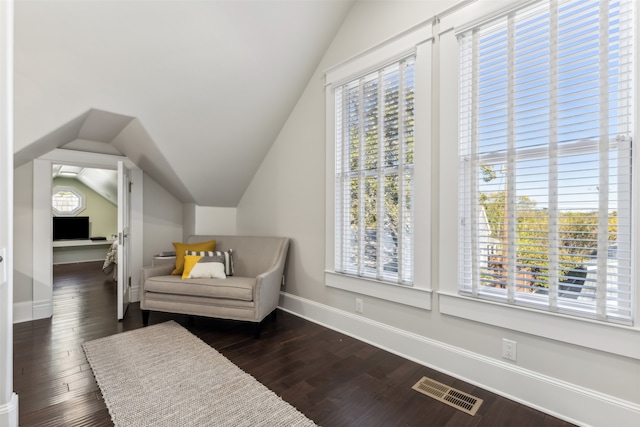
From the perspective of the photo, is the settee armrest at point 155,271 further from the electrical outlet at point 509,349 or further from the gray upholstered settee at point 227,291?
the electrical outlet at point 509,349

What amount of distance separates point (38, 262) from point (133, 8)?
9.31ft

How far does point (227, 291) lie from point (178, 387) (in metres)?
0.95

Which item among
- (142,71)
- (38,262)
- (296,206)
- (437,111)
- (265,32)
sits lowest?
(38,262)

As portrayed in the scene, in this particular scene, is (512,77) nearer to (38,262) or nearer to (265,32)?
(265,32)

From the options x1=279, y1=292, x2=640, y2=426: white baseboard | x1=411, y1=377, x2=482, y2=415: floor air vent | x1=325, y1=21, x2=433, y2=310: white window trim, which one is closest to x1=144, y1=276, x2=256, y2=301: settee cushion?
x1=279, y1=292, x2=640, y2=426: white baseboard

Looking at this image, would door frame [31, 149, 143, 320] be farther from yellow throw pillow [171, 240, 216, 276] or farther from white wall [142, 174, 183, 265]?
yellow throw pillow [171, 240, 216, 276]

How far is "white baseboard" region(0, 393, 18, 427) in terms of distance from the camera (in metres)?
1.46

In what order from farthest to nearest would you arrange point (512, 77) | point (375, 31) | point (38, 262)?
point (38, 262), point (375, 31), point (512, 77)

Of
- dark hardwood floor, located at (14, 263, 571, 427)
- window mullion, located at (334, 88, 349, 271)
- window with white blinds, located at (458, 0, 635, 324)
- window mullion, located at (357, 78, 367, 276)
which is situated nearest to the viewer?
window with white blinds, located at (458, 0, 635, 324)

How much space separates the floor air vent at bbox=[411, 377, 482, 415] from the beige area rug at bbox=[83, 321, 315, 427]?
2.63ft

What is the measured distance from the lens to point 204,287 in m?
2.89

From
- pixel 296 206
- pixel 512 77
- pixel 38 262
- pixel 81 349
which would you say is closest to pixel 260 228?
pixel 296 206

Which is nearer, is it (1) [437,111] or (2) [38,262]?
(1) [437,111]

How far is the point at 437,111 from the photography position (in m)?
2.21
